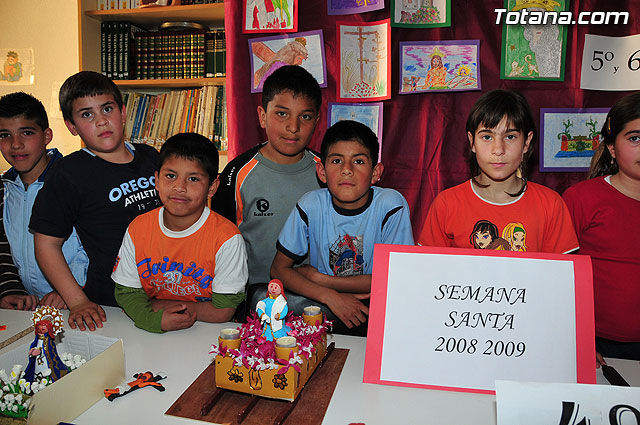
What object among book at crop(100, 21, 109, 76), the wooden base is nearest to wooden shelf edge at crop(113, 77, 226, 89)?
book at crop(100, 21, 109, 76)

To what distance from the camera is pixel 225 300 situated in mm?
1234

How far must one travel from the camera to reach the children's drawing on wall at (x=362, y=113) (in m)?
2.47

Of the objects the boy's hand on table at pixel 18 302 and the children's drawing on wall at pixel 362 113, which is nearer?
the boy's hand on table at pixel 18 302

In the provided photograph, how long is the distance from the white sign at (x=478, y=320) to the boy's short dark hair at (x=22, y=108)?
59.3 inches

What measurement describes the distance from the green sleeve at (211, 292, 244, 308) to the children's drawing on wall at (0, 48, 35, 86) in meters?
2.63

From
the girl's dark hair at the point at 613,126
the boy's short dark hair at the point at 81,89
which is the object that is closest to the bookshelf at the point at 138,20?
the boy's short dark hair at the point at 81,89

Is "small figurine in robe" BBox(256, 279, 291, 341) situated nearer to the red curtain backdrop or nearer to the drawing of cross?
the red curtain backdrop

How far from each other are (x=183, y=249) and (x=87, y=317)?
29cm

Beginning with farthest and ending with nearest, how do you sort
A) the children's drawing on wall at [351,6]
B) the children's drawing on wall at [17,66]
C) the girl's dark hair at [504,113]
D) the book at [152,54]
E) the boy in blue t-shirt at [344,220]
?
1. the children's drawing on wall at [17,66]
2. the book at [152,54]
3. the children's drawing on wall at [351,6]
4. the boy in blue t-shirt at [344,220]
5. the girl's dark hair at [504,113]

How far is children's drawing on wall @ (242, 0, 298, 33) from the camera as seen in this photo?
2467 millimetres

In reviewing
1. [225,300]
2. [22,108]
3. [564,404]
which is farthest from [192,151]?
[564,404]

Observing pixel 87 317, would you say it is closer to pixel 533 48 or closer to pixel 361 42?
pixel 361 42

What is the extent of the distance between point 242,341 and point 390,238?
0.71 metres

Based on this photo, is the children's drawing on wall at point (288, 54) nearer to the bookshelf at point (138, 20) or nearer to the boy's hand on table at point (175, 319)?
the bookshelf at point (138, 20)
